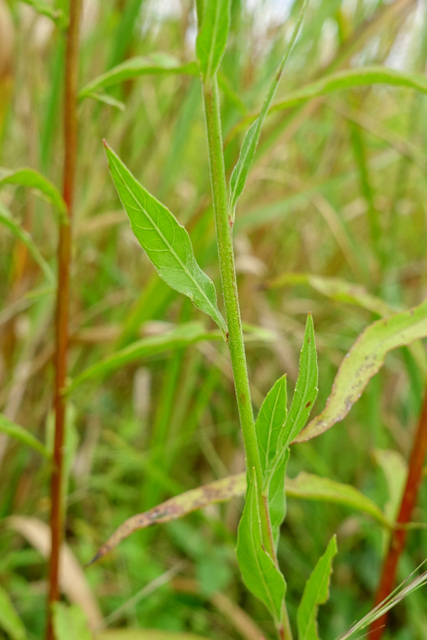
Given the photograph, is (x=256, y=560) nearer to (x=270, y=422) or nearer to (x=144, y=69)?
(x=270, y=422)

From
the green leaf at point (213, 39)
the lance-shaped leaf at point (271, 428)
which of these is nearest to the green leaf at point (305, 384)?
the lance-shaped leaf at point (271, 428)

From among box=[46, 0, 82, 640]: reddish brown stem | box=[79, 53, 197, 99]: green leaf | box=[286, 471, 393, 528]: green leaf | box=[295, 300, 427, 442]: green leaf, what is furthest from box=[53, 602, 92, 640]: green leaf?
box=[79, 53, 197, 99]: green leaf

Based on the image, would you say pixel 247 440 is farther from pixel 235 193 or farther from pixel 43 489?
pixel 43 489

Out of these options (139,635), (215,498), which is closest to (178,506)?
(215,498)

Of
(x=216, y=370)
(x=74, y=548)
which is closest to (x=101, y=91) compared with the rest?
(x=216, y=370)

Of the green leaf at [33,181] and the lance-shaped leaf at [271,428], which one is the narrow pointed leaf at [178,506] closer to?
the lance-shaped leaf at [271,428]

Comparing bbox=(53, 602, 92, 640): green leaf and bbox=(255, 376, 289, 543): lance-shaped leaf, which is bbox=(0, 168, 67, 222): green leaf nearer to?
bbox=(255, 376, 289, 543): lance-shaped leaf
